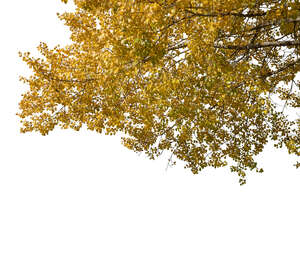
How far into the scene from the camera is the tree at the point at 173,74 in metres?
5.30

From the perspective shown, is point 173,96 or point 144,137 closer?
point 173,96

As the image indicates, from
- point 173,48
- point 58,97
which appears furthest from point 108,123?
point 173,48

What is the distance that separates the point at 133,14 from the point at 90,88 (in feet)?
8.35

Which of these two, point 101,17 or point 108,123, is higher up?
point 101,17

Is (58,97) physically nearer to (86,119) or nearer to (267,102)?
(86,119)

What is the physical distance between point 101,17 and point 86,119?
2533 mm

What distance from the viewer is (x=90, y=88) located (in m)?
7.25

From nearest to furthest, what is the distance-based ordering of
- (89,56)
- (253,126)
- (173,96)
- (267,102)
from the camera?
1. (267,102)
2. (173,96)
3. (89,56)
4. (253,126)

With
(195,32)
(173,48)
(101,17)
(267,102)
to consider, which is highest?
(101,17)

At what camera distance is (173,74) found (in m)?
6.82

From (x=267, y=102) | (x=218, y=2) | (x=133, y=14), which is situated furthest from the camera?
(x=267, y=102)

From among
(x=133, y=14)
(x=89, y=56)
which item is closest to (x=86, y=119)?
(x=89, y=56)

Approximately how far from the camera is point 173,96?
681cm

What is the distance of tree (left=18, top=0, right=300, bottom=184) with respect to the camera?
530 centimetres
